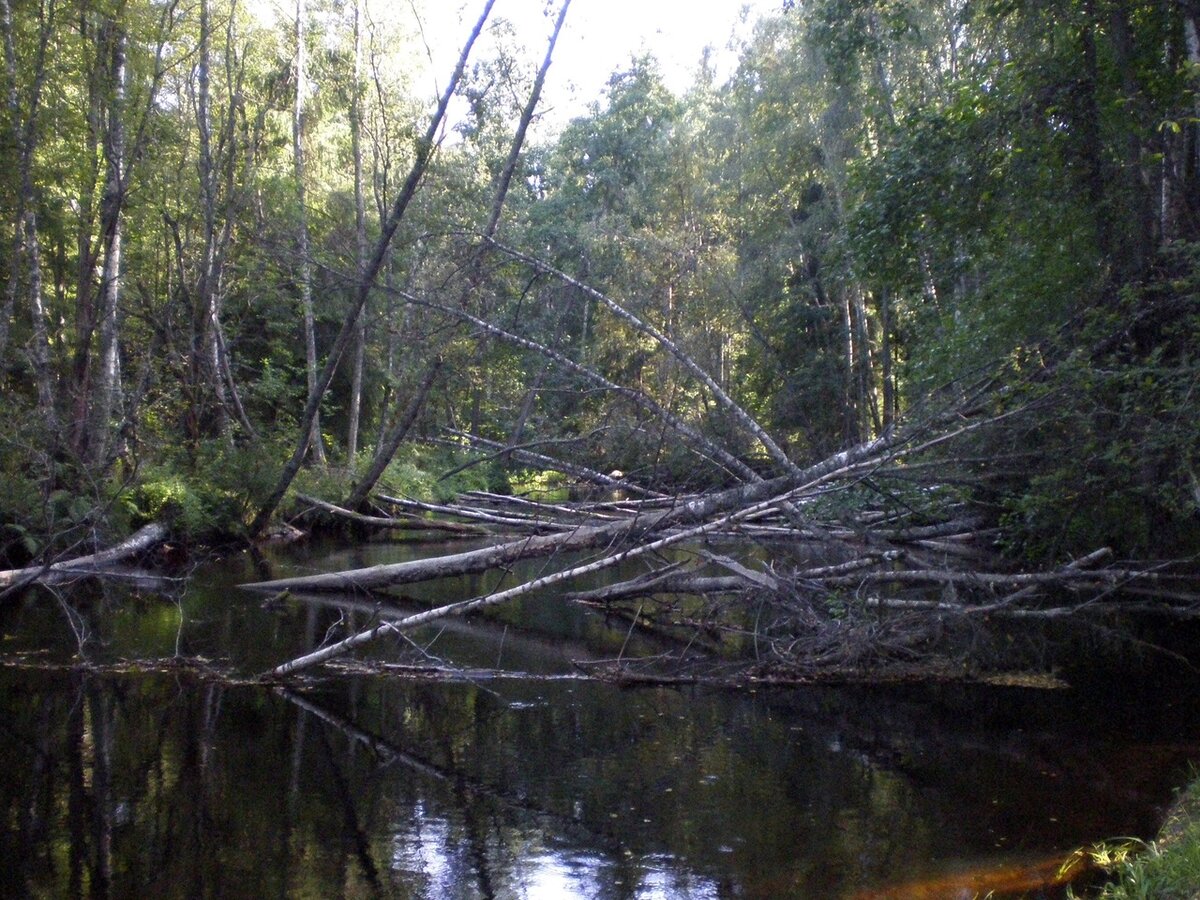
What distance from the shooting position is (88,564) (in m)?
12.5

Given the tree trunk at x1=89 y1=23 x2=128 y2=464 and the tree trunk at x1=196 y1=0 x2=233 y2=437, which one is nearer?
the tree trunk at x1=89 y1=23 x2=128 y2=464

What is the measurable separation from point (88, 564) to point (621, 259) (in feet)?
57.0

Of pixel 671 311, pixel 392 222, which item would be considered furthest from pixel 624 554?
pixel 671 311

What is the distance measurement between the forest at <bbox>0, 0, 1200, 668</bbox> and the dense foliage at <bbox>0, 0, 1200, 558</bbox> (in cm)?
8

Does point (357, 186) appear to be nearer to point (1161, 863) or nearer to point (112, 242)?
point (112, 242)

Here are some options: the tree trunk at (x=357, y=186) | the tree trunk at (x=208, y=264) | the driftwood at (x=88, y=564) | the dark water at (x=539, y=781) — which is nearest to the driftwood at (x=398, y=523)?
the tree trunk at (x=208, y=264)

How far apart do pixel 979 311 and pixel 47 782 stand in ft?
33.5

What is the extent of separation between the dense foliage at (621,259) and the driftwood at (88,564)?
57 cm

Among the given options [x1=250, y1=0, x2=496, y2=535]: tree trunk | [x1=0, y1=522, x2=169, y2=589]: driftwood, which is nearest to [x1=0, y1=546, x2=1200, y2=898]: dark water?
[x1=0, y1=522, x2=169, y2=589]: driftwood

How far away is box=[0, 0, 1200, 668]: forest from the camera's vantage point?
8875mm

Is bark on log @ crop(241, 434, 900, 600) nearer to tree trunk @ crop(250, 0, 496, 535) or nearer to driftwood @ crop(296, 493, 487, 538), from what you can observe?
tree trunk @ crop(250, 0, 496, 535)

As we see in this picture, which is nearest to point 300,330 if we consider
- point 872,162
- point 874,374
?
point 874,374

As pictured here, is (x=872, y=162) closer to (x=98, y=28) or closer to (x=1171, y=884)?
(x=1171, y=884)

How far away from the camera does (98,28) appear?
1603 centimetres
